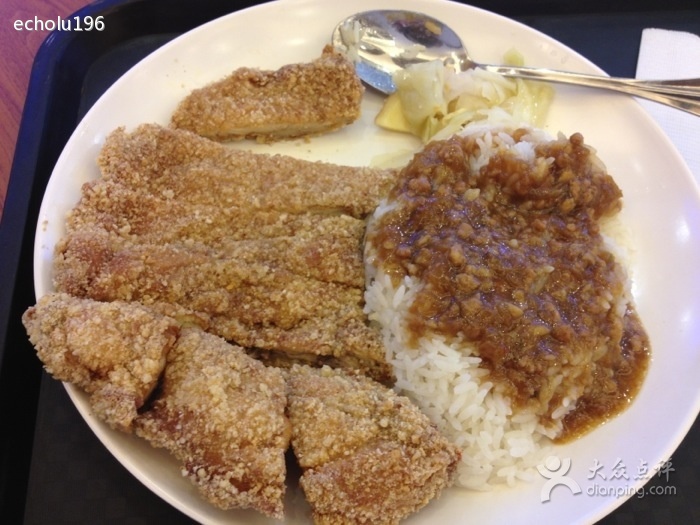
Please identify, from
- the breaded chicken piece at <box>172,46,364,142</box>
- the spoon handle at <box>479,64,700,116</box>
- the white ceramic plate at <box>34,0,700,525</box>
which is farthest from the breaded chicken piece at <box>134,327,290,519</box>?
the spoon handle at <box>479,64,700,116</box>

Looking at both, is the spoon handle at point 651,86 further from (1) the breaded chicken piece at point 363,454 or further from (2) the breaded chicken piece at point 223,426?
(2) the breaded chicken piece at point 223,426

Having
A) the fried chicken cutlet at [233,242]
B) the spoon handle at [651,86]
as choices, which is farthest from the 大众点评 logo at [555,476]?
the spoon handle at [651,86]

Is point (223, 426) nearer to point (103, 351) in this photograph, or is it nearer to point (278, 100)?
point (103, 351)

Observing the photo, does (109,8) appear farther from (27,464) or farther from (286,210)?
(27,464)

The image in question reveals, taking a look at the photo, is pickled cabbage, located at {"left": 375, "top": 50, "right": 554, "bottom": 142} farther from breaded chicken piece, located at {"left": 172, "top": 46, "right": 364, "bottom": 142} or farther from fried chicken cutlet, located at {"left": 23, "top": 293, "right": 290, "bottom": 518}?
fried chicken cutlet, located at {"left": 23, "top": 293, "right": 290, "bottom": 518}

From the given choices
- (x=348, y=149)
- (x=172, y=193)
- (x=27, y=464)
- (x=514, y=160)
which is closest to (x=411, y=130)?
(x=348, y=149)

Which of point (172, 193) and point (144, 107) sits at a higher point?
point (144, 107)
